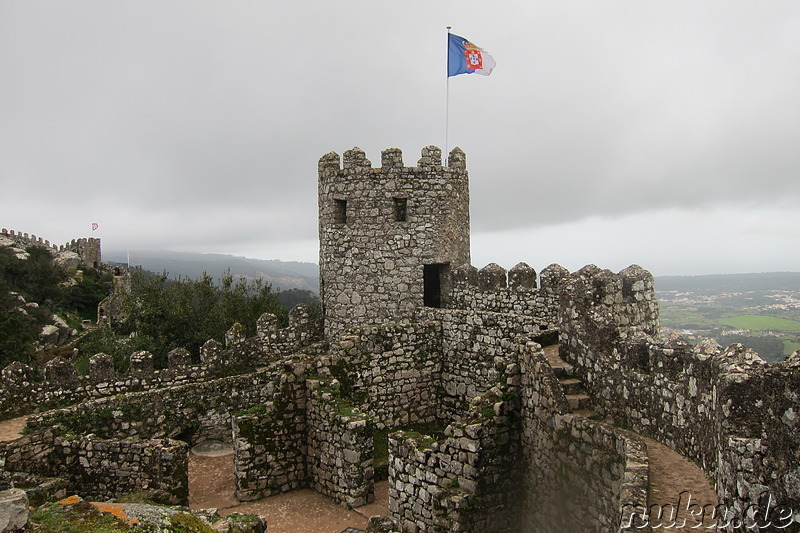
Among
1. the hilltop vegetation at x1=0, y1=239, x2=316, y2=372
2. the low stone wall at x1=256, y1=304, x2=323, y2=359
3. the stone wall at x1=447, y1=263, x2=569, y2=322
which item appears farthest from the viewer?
the hilltop vegetation at x1=0, y1=239, x2=316, y2=372

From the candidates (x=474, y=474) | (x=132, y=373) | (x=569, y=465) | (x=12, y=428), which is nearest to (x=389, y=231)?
(x=132, y=373)

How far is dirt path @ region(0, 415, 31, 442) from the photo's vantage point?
12312 millimetres

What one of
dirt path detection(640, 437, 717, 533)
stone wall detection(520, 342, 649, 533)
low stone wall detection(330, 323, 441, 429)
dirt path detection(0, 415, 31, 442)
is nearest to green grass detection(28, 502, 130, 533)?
stone wall detection(520, 342, 649, 533)

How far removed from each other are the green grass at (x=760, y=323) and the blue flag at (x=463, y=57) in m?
11.3

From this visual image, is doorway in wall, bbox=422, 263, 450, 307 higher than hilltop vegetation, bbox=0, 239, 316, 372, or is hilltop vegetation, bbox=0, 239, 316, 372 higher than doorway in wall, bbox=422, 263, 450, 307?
doorway in wall, bbox=422, 263, 450, 307

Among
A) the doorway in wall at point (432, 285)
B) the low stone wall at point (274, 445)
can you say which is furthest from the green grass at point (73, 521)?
the doorway in wall at point (432, 285)

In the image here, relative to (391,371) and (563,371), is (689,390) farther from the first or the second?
(391,371)

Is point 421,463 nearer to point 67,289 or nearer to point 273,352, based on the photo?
point 273,352

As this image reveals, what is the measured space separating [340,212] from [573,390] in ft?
29.7

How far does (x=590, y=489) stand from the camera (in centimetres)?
673

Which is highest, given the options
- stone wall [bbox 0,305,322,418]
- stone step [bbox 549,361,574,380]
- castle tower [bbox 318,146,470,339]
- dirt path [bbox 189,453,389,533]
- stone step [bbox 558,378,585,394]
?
castle tower [bbox 318,146,470,339]

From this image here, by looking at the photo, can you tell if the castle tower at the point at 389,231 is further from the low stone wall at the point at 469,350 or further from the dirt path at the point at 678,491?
the dirt path at the point at 678,491

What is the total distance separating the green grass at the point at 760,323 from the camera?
18094 millimetres

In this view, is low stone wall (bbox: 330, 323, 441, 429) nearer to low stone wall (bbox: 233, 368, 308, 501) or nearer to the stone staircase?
low stone wall (bbox: 233, 368, 308, 501)
